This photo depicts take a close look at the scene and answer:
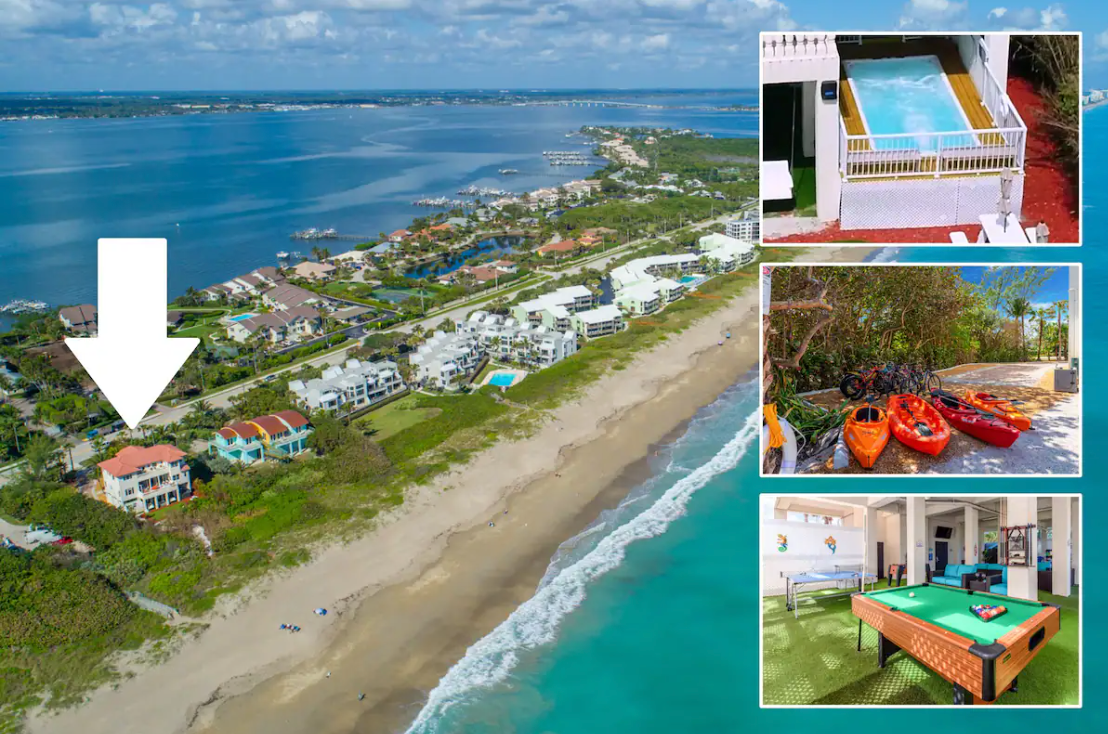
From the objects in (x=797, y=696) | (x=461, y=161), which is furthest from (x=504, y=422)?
→ (x=461, y=161)

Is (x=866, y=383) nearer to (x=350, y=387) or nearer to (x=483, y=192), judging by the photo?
(x=350, y=387)

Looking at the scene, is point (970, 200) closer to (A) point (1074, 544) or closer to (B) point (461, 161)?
(A) point (1074, 544)

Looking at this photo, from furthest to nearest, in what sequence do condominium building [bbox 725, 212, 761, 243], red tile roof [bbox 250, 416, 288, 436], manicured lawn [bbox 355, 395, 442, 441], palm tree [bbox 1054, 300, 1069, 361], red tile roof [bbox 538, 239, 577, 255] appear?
1. condominium building [bbox 725, 212, 761, 243]
2. red tile roof [bbox 538, 239, 577, 255]
3. manicured lawn [bbox 355, 395, 442, 441]
4. red tile roof [bbox 250, 416, 288, 436]
5. palm tree [bbox 1054, 300, 1069, 361]

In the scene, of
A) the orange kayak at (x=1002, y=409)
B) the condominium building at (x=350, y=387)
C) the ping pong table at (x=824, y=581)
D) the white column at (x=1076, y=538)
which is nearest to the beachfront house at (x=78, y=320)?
the condominium building at (x=350, y=387)

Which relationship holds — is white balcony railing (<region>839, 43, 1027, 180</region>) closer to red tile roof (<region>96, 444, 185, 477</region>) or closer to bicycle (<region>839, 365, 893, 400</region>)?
bicycle (<region>839, 365, 893, 400</region>)

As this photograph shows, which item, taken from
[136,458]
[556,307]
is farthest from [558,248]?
[136,458]

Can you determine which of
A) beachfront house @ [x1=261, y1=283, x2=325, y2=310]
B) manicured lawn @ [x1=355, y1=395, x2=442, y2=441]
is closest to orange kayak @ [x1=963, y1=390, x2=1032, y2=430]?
manicured lawn @ [x1=355, y1=395, x2=442, y2=441]

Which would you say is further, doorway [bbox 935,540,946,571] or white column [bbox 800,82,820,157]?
doorway [bbox 935,540,946,571]
